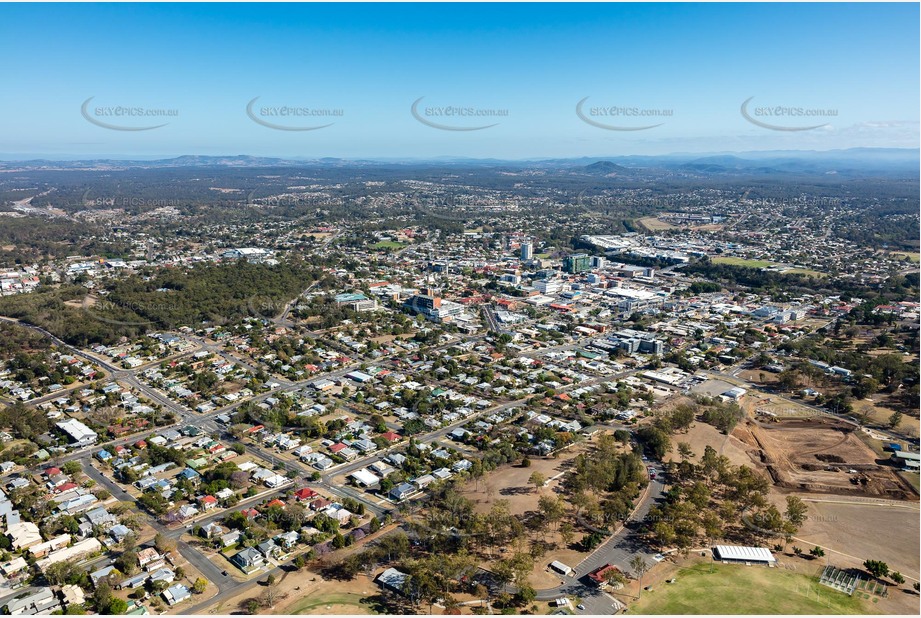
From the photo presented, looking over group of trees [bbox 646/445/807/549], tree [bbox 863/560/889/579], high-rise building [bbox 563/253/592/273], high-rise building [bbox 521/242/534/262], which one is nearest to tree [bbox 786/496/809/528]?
group of trees [bbox 646/445/807/549]

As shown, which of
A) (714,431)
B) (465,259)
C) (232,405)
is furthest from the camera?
(465,259)

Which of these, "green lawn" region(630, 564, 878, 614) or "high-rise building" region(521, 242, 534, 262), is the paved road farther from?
"high-rise building" region(521, 242, 534, 262)

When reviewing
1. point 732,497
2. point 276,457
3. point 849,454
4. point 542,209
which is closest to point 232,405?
point 276,457

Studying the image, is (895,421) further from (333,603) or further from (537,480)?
(333,603)

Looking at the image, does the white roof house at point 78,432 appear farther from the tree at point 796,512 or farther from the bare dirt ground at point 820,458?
the bare dirt ground at point 820,458

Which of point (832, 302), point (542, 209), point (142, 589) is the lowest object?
point (142, 589)

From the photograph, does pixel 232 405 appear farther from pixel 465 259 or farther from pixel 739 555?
pixel 465 259
